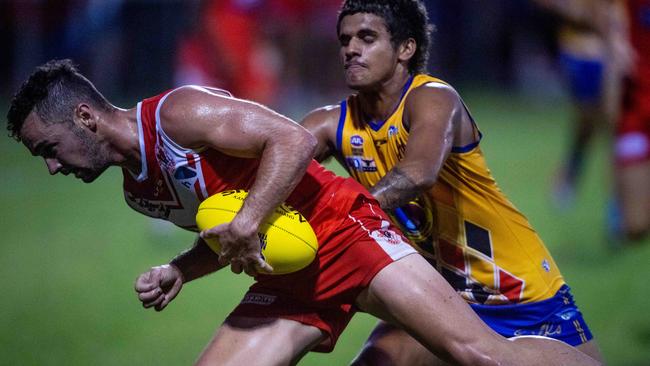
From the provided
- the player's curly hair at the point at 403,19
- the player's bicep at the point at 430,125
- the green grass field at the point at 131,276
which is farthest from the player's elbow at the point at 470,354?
the green grass field at the point at 131,276

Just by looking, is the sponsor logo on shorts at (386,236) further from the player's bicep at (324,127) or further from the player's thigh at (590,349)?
the player's thigh at (590,349)

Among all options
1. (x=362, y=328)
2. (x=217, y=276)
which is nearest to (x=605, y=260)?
(x=362, y=328)

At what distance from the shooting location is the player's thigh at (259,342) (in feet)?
12.6

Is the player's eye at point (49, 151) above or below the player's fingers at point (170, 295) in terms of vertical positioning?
above

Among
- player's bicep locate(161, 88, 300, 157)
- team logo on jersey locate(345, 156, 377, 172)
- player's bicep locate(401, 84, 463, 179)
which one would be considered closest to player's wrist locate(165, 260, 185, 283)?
player's bicep locate(161, 88, 300, 157)

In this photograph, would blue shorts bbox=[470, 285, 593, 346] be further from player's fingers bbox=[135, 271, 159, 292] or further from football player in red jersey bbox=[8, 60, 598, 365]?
player's fingers bbox=[135, 271, 159, 292]

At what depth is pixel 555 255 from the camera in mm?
7922

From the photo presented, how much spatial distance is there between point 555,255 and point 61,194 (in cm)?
596

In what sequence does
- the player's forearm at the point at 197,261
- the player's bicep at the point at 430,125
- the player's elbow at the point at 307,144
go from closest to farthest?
the player's elbow at the point at 307,144 < the player's bicep at the point at 430,125 < the player's forearm at the point at 197,261

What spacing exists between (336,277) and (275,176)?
54cm

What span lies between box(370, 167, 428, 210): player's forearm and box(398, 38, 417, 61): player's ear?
0.72m

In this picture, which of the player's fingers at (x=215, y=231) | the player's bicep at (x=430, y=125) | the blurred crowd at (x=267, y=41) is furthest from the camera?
the blurred crowd at (x=267, y=41)

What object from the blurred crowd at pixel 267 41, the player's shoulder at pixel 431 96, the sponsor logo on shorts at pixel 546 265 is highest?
the player's shoulder at pixel 431 96

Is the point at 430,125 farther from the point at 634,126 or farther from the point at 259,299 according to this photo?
the point at 634,126
